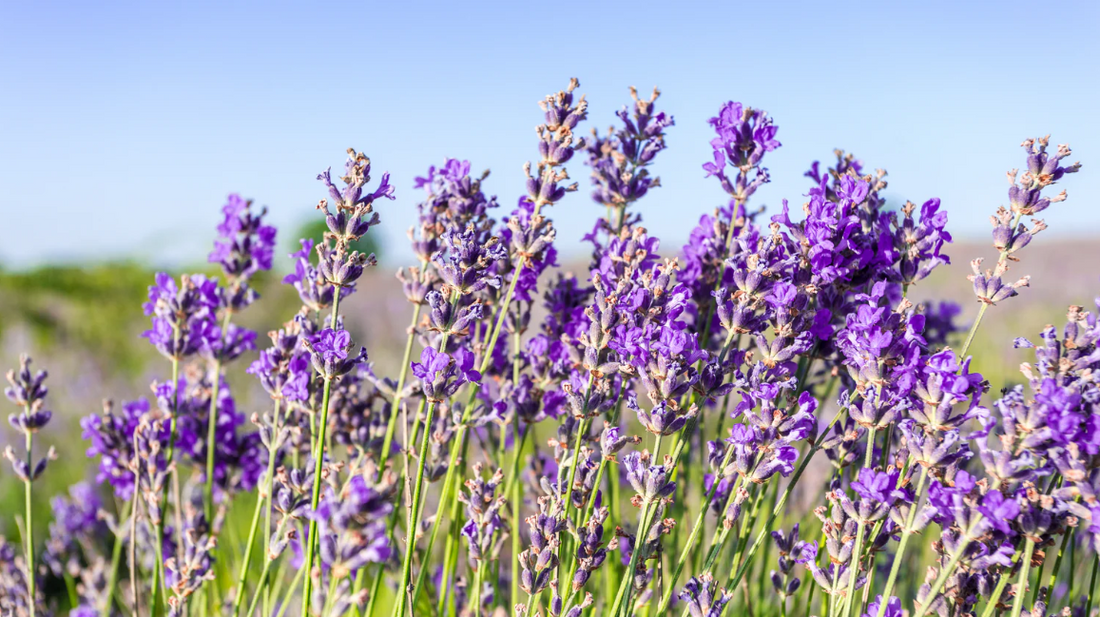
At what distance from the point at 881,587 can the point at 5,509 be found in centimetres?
453

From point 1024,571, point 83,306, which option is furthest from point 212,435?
point 83,306

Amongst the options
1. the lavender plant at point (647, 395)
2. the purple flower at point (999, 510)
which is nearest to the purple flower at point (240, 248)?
the lavender plant at point (647, 395)

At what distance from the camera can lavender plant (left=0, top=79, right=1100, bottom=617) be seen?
120cm

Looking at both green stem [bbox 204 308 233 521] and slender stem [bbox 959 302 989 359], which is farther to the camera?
green stem [bbox 204 308 233 521]

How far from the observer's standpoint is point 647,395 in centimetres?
158

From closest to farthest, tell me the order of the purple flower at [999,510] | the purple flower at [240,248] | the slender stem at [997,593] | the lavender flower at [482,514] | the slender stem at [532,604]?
the purple flower at [999,510]
the slender stem at [997,593]
the slender stem at [532,604]
the lavender flower at [482,514]
the purple flower at [240,248]

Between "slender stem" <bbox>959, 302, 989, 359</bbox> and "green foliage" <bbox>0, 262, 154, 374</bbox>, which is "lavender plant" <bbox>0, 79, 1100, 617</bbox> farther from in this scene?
"green foliage" <bbox>0, 262, 154, 374</bbox>

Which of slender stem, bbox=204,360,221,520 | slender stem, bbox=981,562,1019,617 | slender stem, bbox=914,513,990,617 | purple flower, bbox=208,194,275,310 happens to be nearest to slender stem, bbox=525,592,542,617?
slender stem, bbox=914,513,990,617

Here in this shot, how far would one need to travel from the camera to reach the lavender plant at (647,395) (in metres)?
1.20

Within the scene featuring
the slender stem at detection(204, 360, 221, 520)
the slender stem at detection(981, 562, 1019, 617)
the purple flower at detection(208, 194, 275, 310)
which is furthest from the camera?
the purple flower at detection(208, 194, 275, 310)

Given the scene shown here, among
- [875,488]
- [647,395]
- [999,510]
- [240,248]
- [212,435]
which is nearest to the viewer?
[999,510]

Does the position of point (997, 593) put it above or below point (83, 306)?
below

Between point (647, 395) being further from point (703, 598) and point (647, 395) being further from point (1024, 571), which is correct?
point (1024, 571)

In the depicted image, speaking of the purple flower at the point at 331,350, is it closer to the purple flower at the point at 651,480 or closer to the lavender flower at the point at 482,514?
the lavender flower at the point at 482,514
